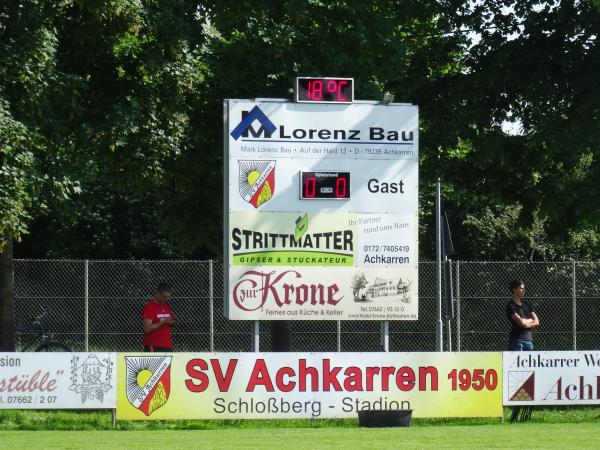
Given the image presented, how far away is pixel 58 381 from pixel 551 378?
6.80 metres

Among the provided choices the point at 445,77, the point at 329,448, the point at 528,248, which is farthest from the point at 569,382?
the point at 528,248

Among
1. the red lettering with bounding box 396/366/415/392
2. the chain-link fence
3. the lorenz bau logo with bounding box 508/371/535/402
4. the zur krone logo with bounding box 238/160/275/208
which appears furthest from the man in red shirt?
the chain-link fence

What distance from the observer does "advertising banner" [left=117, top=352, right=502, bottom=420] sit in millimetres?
17297

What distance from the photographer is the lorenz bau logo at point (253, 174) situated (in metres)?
17.7

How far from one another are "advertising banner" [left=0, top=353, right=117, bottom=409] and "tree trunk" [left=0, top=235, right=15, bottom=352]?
6957mm

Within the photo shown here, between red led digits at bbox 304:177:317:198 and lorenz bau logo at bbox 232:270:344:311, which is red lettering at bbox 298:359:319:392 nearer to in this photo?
lorenz bau logo at bbox 232:270:344:311

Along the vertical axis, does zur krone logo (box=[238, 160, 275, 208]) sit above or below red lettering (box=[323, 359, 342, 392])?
above

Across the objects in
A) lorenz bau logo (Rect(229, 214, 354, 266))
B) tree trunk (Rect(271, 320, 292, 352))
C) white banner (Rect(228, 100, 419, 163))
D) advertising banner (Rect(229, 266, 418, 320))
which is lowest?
tree trunk (Rect(271, 320, 292, 352))

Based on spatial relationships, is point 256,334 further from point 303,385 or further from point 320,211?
point 320,211

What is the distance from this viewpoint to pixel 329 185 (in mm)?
18000

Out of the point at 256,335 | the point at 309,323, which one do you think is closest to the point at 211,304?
the point at 309,323

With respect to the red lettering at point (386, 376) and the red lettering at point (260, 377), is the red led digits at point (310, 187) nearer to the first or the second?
the red lettering at point (260, 377)

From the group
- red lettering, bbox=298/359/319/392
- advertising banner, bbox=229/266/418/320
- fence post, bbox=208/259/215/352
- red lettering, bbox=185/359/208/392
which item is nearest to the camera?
red lettering, bbox=185/359/208/392

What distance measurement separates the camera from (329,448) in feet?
46.2
